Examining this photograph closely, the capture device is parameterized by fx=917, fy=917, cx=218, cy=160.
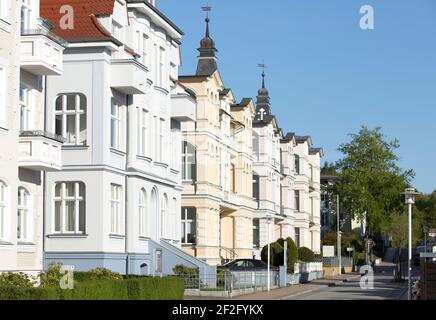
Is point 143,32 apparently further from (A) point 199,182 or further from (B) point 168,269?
(A) point 199,182

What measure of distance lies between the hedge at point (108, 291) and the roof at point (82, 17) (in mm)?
9880

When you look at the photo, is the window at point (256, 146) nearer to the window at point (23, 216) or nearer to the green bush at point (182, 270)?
the green bush at point (182, 270)

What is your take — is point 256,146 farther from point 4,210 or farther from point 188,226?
point 4,210

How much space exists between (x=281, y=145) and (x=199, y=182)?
35081 millimetres

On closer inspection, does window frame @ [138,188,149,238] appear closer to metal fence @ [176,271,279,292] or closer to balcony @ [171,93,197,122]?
metal fence @ [176,271,279,292]

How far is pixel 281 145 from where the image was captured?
8994 centimetres

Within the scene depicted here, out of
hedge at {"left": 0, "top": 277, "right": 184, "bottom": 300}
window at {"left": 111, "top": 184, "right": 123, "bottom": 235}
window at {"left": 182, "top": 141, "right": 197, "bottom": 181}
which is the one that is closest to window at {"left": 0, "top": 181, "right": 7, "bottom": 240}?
hedge at {"left": 0, "top": 277, "right": 184, "bottom": 300}

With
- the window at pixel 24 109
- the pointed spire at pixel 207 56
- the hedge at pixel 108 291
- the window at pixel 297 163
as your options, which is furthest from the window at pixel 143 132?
the window at pixel 297 163

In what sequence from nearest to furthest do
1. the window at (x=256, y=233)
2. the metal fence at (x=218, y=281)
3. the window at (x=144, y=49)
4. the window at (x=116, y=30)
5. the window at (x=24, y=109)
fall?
the window at (x=24, y=109) < the window at (x=116, y=30) < the window at (x=144, y=49) < the metal fence at (x=218, y=281) < the window at (x=256, y=233)

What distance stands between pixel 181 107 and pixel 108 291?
851 inches

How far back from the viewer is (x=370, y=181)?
292 ft

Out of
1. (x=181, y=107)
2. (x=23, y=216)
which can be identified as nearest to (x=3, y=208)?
(x=23, y=216)

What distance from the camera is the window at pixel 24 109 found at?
27.6 metres
